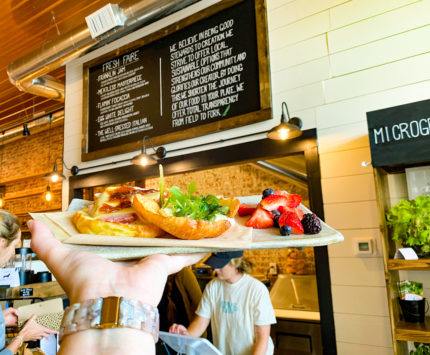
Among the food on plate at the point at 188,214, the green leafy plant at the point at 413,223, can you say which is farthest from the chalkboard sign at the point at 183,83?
the food on plate at the point at 188,214

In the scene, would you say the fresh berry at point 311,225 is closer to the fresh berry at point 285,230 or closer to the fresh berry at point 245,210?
the fresh berry at point 285,230

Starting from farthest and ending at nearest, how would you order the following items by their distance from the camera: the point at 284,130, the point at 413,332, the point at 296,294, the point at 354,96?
1. the point at 296,294
2. the point at 354,96
3. the point at 284,130
4. the point at 413,332

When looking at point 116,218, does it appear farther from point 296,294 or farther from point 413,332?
point 296,294

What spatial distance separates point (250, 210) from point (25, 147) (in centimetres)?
774

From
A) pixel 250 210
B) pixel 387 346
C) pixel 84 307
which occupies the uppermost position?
pixel 250 210

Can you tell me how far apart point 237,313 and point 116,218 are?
1.56m

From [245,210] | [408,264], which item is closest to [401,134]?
[408,264]

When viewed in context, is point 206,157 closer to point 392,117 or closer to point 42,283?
point 392,117

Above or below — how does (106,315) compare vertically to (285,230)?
below

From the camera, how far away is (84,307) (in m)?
0.66

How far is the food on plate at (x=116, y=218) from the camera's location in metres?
0.94

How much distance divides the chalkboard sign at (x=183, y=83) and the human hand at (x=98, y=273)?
2.08 m

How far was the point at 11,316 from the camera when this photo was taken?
210 cm

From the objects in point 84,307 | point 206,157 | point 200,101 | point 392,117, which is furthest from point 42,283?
point 392,117
